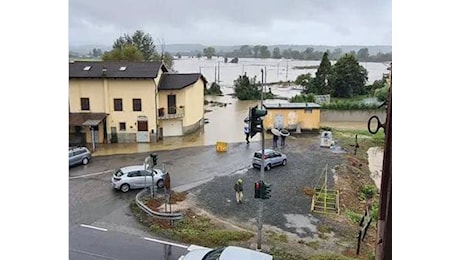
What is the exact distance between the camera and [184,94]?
33.1 ft

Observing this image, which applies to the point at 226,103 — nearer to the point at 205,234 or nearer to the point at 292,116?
the point at 292,116

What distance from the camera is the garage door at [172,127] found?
9.99m

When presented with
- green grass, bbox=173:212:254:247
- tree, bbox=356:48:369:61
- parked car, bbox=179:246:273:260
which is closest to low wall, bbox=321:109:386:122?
tree, bbox=356:48:369:61

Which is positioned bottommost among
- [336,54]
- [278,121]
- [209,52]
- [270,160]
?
[270,160]

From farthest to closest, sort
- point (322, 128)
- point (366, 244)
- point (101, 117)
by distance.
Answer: point (322, 128), point (101, 117), point (366, 244)

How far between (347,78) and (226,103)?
4.42 metres

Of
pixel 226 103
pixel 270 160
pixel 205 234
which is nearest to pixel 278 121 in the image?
pixel 270 160

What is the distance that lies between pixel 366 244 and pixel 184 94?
6.34 metres

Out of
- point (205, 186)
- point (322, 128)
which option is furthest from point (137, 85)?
point (322, 128)

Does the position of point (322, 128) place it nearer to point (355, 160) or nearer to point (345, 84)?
point (355, 160)

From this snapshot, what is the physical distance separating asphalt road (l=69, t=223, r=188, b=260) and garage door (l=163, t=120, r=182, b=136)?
17.6 feet

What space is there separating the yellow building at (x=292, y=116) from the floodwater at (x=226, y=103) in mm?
588

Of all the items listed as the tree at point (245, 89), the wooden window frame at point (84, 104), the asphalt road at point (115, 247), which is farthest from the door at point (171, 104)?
the tree at point (245, 89)

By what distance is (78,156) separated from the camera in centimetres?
765
